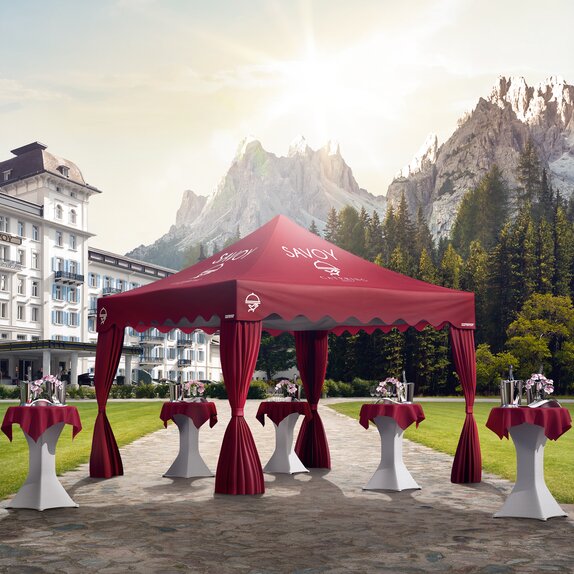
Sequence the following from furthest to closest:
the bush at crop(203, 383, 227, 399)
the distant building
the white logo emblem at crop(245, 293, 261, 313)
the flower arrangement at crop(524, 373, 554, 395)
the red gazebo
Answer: the distant building, the bush at crop(203, 383, 227, 399), the red gazebo, the white logo emblem at crop(245, 293, 261, 313), the flower arrangement at crop(524, 373, 554, 395)

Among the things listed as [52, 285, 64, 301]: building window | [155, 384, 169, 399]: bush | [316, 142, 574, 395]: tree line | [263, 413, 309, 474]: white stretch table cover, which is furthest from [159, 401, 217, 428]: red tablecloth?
[52, 285, 64, 301]: building window

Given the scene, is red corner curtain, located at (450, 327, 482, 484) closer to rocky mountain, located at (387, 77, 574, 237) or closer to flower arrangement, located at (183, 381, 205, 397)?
flower arrangement, located at (183, 381, 205, 397)

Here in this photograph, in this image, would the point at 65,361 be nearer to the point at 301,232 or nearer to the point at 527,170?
the point at 301,232

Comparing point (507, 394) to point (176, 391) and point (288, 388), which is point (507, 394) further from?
point (176, 391)

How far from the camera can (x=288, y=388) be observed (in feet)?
45.0

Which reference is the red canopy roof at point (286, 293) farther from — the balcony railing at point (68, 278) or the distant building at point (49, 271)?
→ the balcony railing at point (68, 278)

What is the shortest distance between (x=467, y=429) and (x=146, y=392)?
133 ft

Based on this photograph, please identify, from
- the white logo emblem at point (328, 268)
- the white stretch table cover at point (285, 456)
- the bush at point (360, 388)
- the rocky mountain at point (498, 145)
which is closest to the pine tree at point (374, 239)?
the rocky mountain at point (498, 145)

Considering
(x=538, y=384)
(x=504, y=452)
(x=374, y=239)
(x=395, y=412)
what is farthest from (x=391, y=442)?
(x=374, y=239)

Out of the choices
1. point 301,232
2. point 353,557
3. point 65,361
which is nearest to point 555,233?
point 65,361

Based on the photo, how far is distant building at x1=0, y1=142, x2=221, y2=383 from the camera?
61.6 meters

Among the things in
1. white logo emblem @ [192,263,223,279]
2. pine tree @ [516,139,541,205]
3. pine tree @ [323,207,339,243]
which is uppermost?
pine tree @ [516,139,541,205]

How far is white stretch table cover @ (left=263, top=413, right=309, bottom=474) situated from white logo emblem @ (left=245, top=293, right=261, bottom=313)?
3.28 meters

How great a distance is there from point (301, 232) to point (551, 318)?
54185mm
